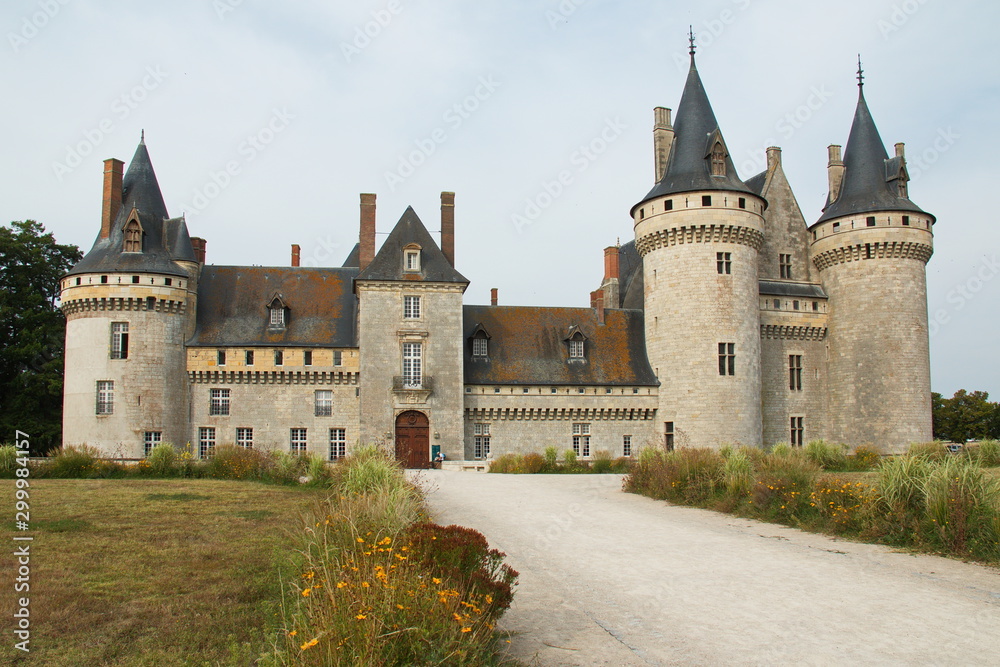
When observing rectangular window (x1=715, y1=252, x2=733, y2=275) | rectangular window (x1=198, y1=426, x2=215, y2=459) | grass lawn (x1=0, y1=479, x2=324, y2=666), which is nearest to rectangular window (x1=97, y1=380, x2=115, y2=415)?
rectangular window (x1=198, y1=426, x2=215, y2=459)

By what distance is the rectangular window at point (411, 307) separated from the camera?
33.5 meters

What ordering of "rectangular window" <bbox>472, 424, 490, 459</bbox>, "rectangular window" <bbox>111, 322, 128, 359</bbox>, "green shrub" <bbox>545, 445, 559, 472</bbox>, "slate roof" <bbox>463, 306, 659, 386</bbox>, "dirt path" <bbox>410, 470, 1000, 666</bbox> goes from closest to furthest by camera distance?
"dirt path" <bbox>410, 470, 1000, 666</bbox>, "green shrub" <bbox>545, 445, 559, 472</bbox>, "rectangular window" <bbox>111, 322, 128, 359</bbox>, "rectangular window" <bbox>472, 424, 490, 459</bbox>, "slate roof" <bbox>463, 306, 659, 386</bbox>

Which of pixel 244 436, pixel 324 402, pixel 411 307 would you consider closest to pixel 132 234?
pixel 244 436

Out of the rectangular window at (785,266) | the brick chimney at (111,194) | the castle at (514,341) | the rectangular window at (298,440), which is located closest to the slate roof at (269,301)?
the castle at (514,341)

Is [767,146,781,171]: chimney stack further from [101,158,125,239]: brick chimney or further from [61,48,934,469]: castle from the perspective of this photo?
[101,158,125,239]: brick chimney

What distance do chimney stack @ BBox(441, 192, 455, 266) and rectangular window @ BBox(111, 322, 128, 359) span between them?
13187 millimetres

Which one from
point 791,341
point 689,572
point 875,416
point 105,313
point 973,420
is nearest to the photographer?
point 689,572

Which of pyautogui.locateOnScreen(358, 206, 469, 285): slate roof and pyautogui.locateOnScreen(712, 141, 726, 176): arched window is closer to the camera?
pyautogui.locateOnScreen(358, 206, 469, 285): slate roof

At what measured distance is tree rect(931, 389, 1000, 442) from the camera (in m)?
52.0

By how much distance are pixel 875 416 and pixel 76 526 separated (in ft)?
105

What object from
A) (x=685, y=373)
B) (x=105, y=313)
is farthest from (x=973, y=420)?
(x=105, y=313)

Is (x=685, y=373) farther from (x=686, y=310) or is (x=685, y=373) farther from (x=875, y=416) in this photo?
(x=875, y=416)

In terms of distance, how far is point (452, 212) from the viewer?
3516 cm

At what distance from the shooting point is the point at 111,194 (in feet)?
108
